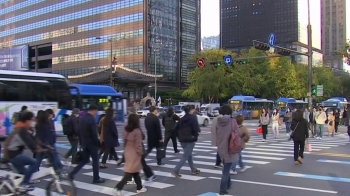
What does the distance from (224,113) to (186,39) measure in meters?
81.8

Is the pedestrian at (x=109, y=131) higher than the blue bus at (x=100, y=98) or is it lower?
lower

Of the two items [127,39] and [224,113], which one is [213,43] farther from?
[224,113]

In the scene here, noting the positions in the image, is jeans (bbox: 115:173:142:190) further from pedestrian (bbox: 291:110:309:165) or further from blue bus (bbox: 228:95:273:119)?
blue bus (bbox: 228:95:273:119)

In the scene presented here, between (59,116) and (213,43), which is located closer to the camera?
(59,116)

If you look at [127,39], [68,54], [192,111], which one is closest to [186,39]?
[127,39]

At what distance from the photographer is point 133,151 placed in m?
6.82

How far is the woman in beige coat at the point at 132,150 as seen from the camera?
6797 millimetres

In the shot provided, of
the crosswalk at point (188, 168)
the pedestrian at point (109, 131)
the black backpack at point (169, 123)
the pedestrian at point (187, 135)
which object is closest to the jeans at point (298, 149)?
the crosswalk at point (188, 168)

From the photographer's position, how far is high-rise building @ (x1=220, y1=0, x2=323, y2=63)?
354 feet

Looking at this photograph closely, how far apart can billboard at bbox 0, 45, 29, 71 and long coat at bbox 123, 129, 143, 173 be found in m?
Result: 29.9

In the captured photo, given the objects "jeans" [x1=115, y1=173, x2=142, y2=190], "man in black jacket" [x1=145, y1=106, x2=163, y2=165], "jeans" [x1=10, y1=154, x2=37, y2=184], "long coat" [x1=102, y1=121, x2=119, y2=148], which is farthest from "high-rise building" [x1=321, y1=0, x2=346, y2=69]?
"jeans" [x1=10, y1=154, x2=37, y2=184]

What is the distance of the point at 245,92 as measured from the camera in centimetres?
6169

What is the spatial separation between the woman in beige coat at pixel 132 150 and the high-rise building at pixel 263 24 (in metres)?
99.5

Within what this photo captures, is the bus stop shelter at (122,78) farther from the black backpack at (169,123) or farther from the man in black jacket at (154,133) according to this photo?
the man in black jacket at (154,133)
